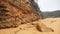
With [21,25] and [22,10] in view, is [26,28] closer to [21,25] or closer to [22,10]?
[21,25]

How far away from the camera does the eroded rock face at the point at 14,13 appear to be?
1571 mm

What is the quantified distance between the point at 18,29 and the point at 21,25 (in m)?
0.13

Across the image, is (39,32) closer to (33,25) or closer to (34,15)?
(33,25)

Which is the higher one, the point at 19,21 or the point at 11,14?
the point at 11,14

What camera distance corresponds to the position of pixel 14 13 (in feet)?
5.39

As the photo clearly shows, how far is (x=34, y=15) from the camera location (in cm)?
200

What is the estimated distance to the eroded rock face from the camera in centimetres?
157

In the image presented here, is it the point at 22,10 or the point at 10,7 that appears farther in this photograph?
the point at 22,10

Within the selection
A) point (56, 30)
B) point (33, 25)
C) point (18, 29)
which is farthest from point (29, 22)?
point (56, 30)

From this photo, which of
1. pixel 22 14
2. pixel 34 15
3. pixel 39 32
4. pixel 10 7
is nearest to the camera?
pixel 39 32

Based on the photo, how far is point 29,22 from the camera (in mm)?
1829

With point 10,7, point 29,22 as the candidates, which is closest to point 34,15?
point 29,22

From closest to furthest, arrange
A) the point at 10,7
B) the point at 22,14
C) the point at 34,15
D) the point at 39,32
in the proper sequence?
the point at 39,32, the point at 10,7, the point at 22,14, the point at 34,15

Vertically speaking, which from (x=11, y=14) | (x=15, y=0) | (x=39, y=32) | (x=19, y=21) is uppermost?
(x=15, y=0)
